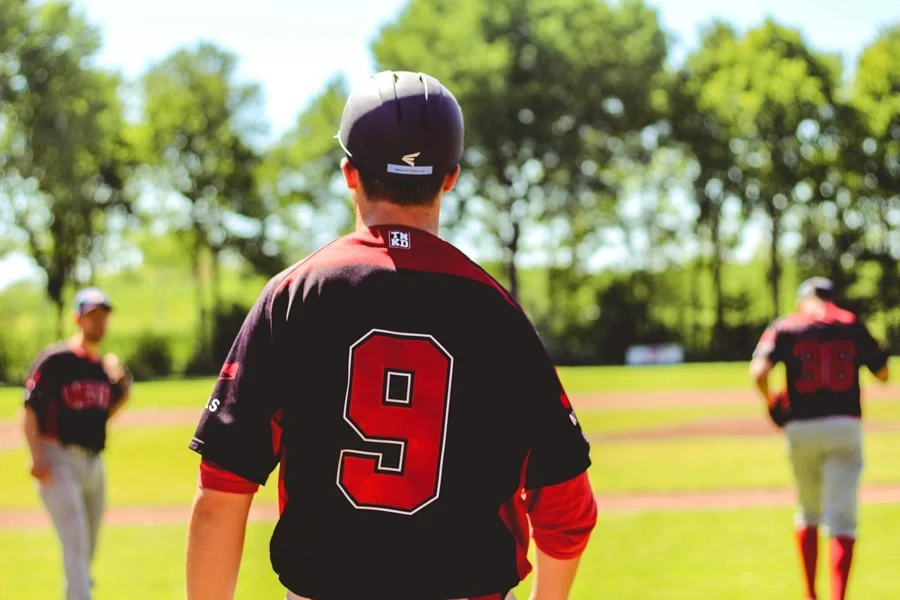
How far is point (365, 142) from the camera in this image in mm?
2277

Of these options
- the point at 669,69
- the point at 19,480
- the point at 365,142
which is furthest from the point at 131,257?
the point at 365,142

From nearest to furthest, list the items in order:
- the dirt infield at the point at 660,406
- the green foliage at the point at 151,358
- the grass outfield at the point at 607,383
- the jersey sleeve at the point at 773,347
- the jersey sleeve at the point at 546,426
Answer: the jersey sleeve at the point at 546,426
the jersey sleeve at the point at 773,347
the dirt infield at the point at 660,406
the grass outfield at the point at 607,383
the green foliage at the point at 151,358

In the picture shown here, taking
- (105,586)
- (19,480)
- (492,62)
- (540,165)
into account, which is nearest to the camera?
(105,586)

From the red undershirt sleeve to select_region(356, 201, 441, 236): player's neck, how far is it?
0.66 m

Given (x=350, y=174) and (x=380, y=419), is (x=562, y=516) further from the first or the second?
(x=350, y=174)

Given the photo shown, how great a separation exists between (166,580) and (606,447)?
35.0 feet

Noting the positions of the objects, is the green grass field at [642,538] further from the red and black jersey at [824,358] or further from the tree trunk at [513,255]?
the tree trunk at [513,255]

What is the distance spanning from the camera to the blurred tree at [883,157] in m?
51.7

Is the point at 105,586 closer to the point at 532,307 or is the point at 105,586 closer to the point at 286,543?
the point at 286,543

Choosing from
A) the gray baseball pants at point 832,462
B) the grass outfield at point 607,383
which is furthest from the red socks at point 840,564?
the grass outfield at point 607,383

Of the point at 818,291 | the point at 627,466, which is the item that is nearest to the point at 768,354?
the point at 818,291

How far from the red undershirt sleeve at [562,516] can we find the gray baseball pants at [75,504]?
16.4 feet

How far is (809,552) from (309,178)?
48644mm

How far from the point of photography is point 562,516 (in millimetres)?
2357
